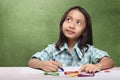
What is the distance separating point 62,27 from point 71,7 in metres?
0.10

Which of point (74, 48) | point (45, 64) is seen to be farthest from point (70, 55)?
point (45, 64)

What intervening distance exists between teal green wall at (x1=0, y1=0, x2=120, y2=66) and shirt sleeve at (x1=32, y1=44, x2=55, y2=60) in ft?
0.06

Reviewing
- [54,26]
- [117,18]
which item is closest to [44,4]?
[54,26]

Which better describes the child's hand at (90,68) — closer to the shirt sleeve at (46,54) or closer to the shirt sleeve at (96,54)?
the shirt sleeve at (96,54)

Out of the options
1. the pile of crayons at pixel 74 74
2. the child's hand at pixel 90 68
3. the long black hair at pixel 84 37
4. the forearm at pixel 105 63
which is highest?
the long black hair at pixel 84 37

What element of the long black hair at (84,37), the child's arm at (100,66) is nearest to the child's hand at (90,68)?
the child's arm at (100,66)

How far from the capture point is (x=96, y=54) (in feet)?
5.53

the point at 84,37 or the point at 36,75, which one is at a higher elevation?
the point at 84,37

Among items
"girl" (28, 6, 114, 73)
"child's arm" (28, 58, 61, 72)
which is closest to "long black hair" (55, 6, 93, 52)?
"girl" (28, 6, 114, 73)

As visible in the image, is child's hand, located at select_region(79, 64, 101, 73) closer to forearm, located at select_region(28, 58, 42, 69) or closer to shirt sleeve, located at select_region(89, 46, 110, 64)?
shirt sleeve, located at select_region(89, 46, 110, 64)

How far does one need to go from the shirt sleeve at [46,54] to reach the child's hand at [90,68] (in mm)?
179

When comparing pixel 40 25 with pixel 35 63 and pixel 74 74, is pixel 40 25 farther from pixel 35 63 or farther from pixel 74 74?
pixel 74 74

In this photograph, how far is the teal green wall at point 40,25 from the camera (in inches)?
66.9

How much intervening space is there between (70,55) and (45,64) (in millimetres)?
143
